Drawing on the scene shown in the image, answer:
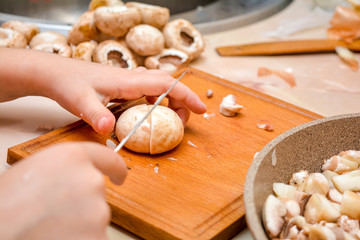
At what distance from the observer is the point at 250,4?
185 cm

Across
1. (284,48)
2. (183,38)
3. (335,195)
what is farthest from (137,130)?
(284,48)

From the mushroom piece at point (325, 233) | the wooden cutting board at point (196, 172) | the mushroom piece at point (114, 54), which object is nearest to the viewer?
the mushroom piece at point (325, 233)

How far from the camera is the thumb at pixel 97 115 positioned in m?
0.78

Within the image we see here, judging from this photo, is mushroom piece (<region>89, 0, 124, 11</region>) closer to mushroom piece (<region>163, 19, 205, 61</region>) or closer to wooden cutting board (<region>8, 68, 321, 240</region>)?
mushroom piece (<region>163, 19, 205, 61</region>)

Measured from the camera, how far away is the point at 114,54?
45.7 inches

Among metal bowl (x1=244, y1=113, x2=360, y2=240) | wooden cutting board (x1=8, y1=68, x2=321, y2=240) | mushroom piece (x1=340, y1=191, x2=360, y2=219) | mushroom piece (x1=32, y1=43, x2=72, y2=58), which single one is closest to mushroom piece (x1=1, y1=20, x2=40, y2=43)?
mushroom piece (x1=32, y1=43, x2=72, y2=58)

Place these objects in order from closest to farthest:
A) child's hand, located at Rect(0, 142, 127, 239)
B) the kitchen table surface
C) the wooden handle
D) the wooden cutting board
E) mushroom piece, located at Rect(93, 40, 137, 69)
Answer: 1. child's hand, located at Rect(0, 142, 127, 239)
2. the wooden cutting board
3. the kitchen table surface
4. mushroom piece, located at Rect(93, 40, 137, 69)
5. the wooden handle

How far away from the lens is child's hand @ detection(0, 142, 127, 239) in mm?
380

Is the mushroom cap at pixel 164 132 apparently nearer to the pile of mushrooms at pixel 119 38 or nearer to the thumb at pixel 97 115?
the thumb at pixel 97 115

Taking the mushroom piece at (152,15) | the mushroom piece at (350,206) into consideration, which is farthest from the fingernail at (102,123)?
the mushroom piece at (152,15)

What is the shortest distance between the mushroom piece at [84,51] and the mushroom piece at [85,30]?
58mm

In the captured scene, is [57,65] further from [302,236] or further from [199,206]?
[302,236]

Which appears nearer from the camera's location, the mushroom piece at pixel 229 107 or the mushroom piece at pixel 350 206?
the mushroom piece at pixel 350 206

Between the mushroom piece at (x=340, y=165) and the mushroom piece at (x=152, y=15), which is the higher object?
the mushroom piece at (x=152, y=15)
